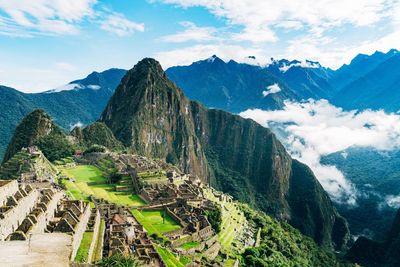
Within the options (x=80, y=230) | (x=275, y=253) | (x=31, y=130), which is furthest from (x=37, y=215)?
(x=31, y=130)

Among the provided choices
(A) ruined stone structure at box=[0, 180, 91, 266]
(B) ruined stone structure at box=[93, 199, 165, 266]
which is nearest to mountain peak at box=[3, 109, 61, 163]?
(B) ruined stone structure at box=[93, 199, 165, 266]

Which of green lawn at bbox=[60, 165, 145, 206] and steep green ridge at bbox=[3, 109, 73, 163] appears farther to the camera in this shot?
steep green ridge at bbox=[3, 109, 73, 163]

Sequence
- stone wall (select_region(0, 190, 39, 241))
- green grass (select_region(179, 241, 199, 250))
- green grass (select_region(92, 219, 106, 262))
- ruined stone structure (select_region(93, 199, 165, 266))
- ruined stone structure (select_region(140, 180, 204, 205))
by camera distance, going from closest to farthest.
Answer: stone wall (select_region(0, 190, 39, 241))
green grass (select_region(92, 219, 106, 262))
ruined stone structure (select_region(93, 199, 165, 266))
green grass (select_region(179, 241, 199, 250))
ruined stone structure (select_region(140, 180, 204, 205))

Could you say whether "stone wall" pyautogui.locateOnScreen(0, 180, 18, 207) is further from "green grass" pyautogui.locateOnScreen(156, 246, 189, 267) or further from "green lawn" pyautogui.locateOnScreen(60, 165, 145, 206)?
"green lawn" pyautogui.locateOnScreen(60, 165, 145, 206)

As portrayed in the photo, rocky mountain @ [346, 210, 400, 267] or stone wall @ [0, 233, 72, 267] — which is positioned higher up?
stone wall @ [0, 233, 72, 267]

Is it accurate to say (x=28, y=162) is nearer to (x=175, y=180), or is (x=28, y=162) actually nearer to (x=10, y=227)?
(x=175, y=180)

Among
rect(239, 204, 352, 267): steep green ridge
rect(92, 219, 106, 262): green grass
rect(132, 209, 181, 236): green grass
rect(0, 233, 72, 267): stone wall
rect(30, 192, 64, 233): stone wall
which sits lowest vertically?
rect(239, 204, 352, 267): steep green ridge
